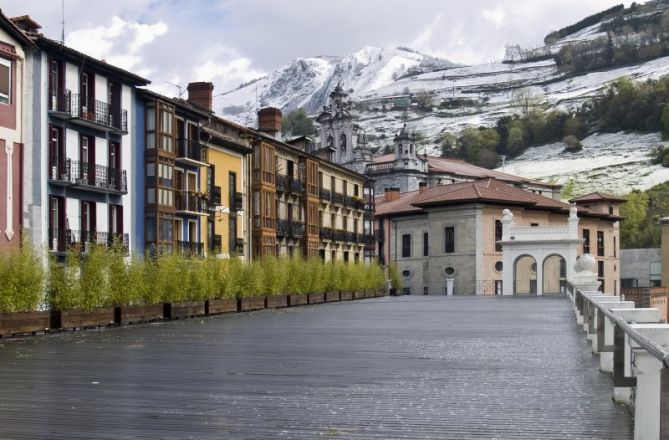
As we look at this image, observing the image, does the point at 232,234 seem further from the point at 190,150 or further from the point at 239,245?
the point at 190,150

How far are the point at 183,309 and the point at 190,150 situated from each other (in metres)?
15.9

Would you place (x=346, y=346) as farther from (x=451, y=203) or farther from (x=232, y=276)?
(x=451, y=203)

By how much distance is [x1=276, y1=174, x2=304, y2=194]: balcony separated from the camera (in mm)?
61938

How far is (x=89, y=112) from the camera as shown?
1592 inches

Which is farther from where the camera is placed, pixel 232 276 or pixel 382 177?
pixel 382 177

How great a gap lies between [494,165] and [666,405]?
187 m

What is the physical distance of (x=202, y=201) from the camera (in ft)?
164

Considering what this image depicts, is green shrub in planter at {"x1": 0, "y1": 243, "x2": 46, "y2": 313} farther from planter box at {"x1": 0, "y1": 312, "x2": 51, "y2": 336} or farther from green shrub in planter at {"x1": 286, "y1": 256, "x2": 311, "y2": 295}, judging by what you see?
green shrub in planter at {"x1": 286, "y1": 256, "x2": 311, "y2": 295}

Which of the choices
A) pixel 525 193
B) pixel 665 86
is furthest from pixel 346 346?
A: pixel 665 86

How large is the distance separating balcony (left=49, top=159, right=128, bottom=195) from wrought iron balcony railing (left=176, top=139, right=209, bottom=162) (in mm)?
4844

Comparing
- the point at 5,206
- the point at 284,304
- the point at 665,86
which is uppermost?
the point at 665,86

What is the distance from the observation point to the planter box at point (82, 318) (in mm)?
26406

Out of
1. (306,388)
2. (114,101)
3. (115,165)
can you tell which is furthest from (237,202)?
(306,388)

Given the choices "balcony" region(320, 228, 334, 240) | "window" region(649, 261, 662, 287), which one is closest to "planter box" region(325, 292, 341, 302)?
"balcony" region(320, 228, 334, 240)
